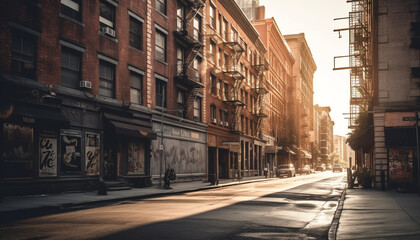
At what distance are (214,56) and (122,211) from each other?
31705mm

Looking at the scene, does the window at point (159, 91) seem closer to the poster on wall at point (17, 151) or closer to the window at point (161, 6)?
the window at point (161, 6)

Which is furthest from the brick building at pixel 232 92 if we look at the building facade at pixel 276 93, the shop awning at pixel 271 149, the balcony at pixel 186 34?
the building facade at pixel 276 93

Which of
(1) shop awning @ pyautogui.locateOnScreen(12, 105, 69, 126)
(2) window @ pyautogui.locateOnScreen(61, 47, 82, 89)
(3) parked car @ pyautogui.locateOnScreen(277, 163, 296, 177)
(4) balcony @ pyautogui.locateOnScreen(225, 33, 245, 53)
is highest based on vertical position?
(4) balcony @ pyautogui.locateOnScreen(225, 33, 245, 53)

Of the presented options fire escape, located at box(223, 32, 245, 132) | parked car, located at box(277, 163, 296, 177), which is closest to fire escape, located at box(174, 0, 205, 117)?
fire escape, located at box(223, 32, 245, 132)

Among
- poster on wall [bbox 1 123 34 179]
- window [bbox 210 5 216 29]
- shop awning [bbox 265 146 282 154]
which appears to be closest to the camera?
poster on wall [bbox 1 123 34 179]

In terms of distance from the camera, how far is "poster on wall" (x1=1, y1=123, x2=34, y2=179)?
17844 mm

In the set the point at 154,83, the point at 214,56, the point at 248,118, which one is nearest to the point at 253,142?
the point at 248,118

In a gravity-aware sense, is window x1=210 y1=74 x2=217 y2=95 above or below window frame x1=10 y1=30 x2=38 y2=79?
above

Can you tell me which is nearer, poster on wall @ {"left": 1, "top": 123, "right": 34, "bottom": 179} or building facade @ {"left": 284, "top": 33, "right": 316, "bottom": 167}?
poster on wall @ {"left": 1, "top": 123, "right": 34, "bottom": 179}

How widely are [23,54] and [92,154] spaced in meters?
6.61

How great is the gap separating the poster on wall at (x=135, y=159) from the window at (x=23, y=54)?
9.07m

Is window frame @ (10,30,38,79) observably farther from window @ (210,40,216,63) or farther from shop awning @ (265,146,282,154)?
shop awning @ (265,146,282,154)

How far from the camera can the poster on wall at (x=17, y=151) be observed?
1784 centimetres

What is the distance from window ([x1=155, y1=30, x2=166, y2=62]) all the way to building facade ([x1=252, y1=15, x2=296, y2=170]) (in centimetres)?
3185
